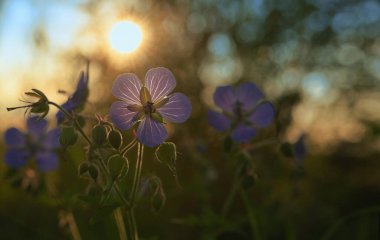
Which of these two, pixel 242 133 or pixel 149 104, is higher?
pixel 149 104

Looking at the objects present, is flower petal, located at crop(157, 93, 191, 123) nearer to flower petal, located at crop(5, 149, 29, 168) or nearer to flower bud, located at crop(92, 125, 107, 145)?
flower bud, located at crop(92, 125, 107, 145)

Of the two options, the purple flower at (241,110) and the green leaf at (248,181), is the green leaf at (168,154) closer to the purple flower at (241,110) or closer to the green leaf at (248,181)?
the green leaf at (248,181)

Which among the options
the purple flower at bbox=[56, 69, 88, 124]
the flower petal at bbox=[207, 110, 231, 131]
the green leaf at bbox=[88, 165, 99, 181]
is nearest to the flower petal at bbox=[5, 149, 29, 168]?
the purple flower at bbox=[56, 69, 88, 124]

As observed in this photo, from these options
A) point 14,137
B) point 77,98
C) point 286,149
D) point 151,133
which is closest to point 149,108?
point 151,133

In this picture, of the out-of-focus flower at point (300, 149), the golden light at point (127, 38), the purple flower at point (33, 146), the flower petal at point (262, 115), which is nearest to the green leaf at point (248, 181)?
the flower petal at point (262, 115)

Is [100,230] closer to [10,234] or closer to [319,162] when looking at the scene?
[10,234]

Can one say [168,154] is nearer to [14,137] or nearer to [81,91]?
[81,91]
